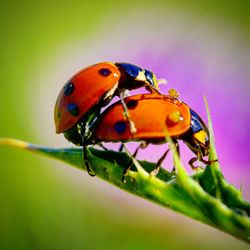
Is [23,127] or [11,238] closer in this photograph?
[11,238]

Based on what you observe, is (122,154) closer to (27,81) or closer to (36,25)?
(27,81)

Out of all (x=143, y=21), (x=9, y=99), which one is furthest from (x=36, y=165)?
(x=143, y=21)

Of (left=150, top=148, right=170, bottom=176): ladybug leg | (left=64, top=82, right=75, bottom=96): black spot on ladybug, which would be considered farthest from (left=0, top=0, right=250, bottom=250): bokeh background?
(left=64, top=82, right=75, bottom=96): black spot on ladybug

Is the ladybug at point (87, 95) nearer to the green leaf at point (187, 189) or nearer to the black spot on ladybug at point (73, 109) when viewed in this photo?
the black spot on ladybug at point (73, 109)

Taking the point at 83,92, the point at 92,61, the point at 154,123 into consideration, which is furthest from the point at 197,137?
the point at 92,61

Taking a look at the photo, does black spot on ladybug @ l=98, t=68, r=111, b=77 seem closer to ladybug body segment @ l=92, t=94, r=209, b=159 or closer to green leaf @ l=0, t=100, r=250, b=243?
ladybug body segment @ l=92, t=94, r=209, b=159
